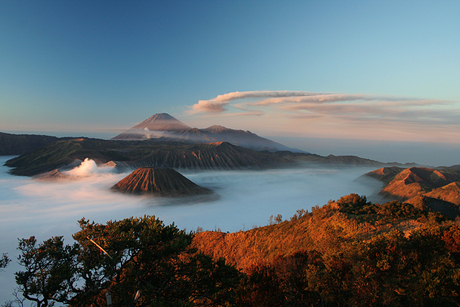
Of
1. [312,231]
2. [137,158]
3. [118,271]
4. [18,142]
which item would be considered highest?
[18,142]

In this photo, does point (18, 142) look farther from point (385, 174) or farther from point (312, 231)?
point (385, 174)

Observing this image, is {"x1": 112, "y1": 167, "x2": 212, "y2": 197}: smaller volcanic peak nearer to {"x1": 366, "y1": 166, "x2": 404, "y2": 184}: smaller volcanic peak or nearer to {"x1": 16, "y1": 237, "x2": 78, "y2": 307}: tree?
{"x1": 16, "y1": 237, "x2": 78, "y2": 307}: tree

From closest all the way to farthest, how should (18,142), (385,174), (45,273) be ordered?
(45,273) → (385,174) → (18,142)

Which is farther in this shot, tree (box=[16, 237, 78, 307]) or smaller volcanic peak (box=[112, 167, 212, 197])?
smaller volcanic peak (box=[112, 167, 212, 197])

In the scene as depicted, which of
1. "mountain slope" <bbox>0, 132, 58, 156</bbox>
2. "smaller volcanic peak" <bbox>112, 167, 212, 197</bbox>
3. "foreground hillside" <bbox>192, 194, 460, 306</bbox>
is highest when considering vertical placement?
"mountain slope" <bbox>0, 132, 58, 156</bbox>

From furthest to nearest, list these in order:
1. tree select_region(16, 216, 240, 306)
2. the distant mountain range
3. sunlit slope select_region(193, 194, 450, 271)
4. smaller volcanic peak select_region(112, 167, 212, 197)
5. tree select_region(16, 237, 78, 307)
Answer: smaller volcanic peak select_region(112, 167, 212, 197) < the distant mountain range < sunlit slope select_region(193, 194, 450, 271) < tree select_region(16, 216, 240, 306) < tree select_region(16, 237, 78, 307)

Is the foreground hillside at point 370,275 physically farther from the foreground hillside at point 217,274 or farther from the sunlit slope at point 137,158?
the sunlit slope at point 137,158

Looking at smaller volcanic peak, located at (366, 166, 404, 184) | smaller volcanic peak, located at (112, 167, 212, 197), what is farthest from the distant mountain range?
smaller volcanic peak, located at (112, 167, 212, 197)

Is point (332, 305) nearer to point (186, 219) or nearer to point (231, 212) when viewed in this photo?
point (186, 219)

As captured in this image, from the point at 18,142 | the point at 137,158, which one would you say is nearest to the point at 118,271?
the point at 137,158
